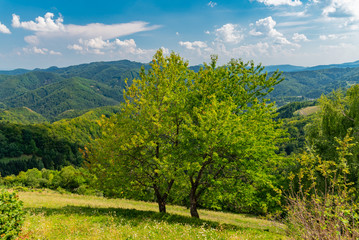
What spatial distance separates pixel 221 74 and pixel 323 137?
1705cm

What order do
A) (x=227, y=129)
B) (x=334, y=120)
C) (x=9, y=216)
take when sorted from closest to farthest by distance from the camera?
(x=9, y=216)
(x=227, y=129)
(x=334, y=120)

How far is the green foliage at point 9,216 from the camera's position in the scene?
8211mm

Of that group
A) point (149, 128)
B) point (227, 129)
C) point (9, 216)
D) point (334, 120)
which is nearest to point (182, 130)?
point (149, 128)

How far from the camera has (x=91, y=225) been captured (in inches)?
456

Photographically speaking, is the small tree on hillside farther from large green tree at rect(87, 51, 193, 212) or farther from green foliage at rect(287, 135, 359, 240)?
green foliage at rect(287, 135, 359, 240)

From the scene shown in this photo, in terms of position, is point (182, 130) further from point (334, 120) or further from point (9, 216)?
point (334, 120)

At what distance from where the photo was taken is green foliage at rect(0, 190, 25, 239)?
26.9 ft

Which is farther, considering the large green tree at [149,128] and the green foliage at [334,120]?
the green foliage at [334,120]

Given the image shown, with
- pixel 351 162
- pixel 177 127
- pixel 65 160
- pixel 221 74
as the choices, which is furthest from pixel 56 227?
pixel 65 160

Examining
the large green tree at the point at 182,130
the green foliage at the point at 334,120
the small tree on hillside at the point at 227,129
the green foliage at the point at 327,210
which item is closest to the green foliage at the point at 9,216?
the large green tree at the point at 182,130

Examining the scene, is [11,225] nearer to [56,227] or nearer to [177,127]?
[56,227]

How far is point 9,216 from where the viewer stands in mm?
8586

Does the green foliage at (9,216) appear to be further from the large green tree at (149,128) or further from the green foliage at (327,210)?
the green foliage at (327,210)

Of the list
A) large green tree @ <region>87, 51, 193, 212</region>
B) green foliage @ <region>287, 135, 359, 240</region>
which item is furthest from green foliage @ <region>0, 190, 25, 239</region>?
green foliage @ <region>287, 135, 359, 240</region>
